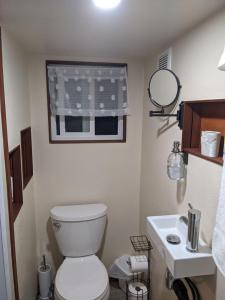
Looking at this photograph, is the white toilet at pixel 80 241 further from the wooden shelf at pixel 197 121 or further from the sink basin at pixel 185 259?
the wooden shelf at pixel 197 121

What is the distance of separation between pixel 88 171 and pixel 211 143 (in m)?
1.36

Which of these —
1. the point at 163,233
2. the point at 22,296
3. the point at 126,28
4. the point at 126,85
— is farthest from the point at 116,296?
the point at 126,28

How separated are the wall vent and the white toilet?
52.7 inches

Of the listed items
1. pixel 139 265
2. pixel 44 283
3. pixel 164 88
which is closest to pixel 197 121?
pixel 164 88

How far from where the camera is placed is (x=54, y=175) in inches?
88.5

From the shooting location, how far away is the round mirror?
1501 millimetres

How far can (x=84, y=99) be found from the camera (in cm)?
211

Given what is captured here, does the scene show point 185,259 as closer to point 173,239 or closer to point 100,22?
point 173,239

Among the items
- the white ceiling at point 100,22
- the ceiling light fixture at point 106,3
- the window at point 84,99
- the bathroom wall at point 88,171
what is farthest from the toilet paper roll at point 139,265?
the ceiling light fixture at point 106,3

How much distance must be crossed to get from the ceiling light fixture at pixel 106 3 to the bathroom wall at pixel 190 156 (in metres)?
0.48

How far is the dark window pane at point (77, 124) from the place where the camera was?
2209 mm

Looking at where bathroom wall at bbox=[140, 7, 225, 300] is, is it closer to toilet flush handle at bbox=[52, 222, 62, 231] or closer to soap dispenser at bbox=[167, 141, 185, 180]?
soap dispenser at bbox=[167, 141, 185, 180]

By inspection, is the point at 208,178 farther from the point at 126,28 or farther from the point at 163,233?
the point at 126,28

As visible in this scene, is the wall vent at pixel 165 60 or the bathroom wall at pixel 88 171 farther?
the bathroom wall at pixel 88 171
